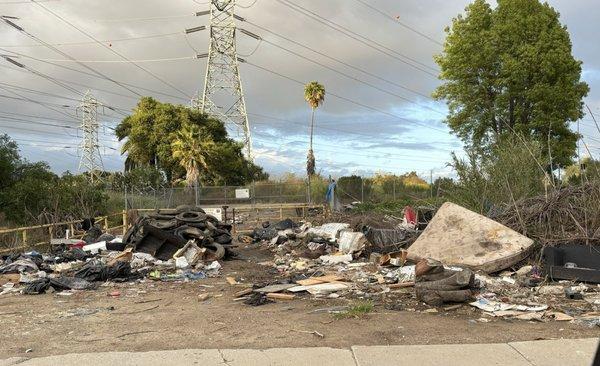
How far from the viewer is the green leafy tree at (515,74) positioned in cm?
3183

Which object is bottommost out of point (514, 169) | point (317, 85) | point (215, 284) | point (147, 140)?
point (215, 284)

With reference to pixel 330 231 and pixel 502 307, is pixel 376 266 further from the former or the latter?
pixel 330 231

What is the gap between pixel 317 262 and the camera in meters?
13.5

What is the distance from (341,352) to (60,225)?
51.9 feet

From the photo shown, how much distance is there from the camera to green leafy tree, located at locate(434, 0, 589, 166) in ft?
104

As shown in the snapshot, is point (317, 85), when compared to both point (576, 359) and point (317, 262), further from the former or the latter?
point (576, 359)

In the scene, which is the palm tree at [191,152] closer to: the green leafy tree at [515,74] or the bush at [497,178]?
the green leafy tree at [515,74]

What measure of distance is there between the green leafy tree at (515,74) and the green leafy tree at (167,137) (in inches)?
856

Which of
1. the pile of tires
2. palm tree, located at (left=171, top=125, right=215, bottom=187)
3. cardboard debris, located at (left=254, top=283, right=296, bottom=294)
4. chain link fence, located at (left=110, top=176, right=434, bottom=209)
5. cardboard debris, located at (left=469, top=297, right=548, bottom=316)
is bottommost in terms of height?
cardboard debris, located at (left=469, top=297, right=548, bottom=316)

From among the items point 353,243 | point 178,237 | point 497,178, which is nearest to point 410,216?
point 497,178

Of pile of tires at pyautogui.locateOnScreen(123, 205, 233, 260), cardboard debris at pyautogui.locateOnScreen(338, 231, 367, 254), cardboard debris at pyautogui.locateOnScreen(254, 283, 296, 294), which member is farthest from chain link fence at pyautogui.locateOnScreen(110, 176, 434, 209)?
cardboard debris at pyautogui.locateOnScreen(254, 283, 296, 294)

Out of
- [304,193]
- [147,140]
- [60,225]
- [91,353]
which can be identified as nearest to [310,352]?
[91,353]

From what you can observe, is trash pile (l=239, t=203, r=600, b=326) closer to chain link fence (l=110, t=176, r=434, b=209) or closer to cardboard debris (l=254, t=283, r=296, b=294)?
cardboard debris (l=254, t=283, r=296, b=294)

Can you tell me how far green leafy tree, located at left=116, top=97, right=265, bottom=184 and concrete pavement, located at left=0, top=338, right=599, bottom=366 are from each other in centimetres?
4160
